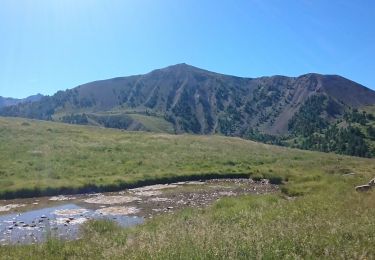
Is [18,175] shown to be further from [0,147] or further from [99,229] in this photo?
[99,229]

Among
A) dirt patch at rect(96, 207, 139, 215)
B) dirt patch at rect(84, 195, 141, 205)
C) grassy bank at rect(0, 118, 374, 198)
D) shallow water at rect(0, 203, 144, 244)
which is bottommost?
dirt patch at rect(84, 195, 141, 205)

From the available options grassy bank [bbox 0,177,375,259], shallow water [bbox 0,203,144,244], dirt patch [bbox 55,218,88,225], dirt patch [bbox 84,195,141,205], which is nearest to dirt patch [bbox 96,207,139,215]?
shallow water [bbox 0,203,144,244]

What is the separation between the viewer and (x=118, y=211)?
2781 centimetres

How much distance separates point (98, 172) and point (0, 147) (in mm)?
17519

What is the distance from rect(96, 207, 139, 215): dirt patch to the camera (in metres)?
27.2

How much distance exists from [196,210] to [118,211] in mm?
6646

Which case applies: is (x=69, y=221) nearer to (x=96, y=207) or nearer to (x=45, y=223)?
(x=45, y=223)

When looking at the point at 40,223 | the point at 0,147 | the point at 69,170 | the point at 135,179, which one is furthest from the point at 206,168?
the point at 40,223

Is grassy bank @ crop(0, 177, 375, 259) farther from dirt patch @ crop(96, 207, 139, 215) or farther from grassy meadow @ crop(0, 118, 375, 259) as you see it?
dirt patch @ crop(96, 207, 139, 215)

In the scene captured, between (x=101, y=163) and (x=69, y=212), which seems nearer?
(x=69, y=212)

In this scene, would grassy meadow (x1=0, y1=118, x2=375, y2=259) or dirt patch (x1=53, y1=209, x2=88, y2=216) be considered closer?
grassy meadow (x1=0, y1=118, x2=375, y2=259)

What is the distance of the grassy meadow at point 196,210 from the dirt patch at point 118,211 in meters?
5.79

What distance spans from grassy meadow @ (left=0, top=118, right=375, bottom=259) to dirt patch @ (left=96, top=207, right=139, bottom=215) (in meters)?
5.79

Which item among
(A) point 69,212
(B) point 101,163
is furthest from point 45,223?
(B) point 101,163
